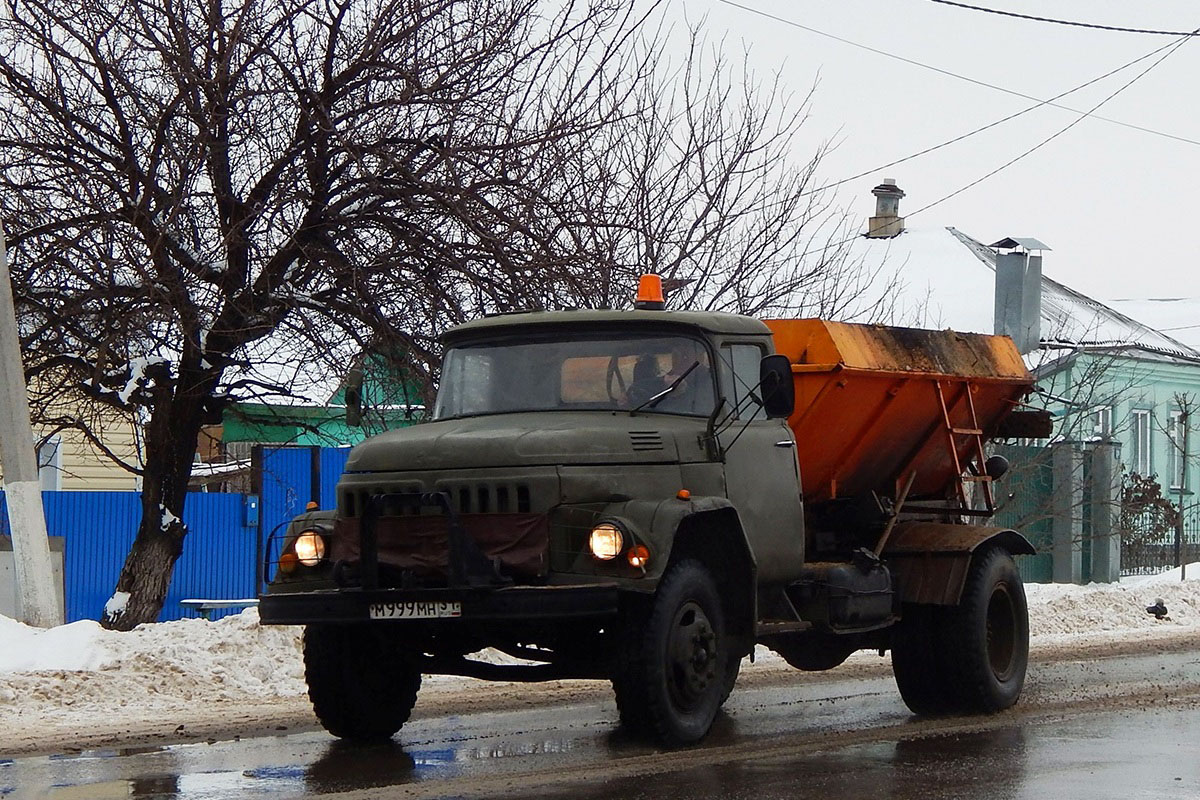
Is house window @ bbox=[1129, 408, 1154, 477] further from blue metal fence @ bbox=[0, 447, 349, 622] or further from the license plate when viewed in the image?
the license plate

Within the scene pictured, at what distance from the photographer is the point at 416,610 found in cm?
809

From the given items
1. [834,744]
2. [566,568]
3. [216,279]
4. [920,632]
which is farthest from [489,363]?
[216,279]

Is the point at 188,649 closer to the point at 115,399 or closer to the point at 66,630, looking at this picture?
the point at 66,630

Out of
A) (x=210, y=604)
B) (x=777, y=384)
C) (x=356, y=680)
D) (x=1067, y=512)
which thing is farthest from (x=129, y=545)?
(x=1067, y=512)

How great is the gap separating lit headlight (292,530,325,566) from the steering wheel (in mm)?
1711

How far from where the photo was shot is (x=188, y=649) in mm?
11469

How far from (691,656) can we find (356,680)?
1854 mm

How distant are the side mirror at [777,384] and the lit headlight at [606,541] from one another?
4.52ft

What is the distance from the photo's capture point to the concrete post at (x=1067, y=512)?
79.5ft

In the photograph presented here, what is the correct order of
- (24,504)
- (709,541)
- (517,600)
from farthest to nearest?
(24,504)
(709,541)
(517,600)

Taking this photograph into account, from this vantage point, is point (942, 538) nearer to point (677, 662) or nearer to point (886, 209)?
point (677, 662)

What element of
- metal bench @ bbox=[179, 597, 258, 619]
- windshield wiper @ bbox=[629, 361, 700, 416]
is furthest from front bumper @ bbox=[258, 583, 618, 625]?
metal bench @ bbox=[179, 597, 258, 619]

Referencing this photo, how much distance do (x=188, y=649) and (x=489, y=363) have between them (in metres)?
3.49

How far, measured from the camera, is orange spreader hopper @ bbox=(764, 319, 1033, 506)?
1019 cm
